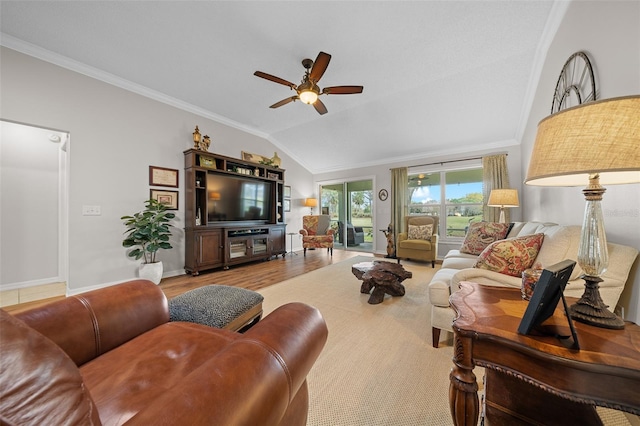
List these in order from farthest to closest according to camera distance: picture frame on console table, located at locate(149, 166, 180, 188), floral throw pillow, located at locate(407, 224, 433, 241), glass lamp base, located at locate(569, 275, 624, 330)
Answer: floral throw pillow, located at locate(407, 224, 433, 241) < picture frame on console table, located at locate(149, 166, 180, 188) < glass lamp base, located at locate(569, 275, 624, 330)

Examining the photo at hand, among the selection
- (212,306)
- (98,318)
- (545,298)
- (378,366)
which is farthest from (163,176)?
(545,298)

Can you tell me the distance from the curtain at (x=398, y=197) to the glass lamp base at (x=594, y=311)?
450 cm

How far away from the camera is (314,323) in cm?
78

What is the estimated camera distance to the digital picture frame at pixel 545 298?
0.67m

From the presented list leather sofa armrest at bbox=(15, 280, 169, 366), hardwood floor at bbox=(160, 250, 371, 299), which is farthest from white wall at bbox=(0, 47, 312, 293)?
leather sofa armrest at bbox=(15, 280, 169, 366)

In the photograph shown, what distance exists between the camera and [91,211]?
2.89 metres

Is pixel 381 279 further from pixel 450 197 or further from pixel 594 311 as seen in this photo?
pixel 450 197

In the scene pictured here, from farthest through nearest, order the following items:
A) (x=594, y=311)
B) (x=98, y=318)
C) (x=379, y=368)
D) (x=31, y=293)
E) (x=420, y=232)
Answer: (x=420, y=232) < (x=31, y=293) < (x=379, y=368) < (x=98, y=318) < (x=594, y=311)

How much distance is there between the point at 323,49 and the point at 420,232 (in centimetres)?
349

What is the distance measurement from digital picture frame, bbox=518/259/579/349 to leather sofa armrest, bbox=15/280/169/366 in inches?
60.9

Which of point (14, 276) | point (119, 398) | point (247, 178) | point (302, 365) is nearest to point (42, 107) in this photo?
point (14, 276)

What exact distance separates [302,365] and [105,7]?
3491mm

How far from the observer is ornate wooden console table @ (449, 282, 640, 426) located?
59 cm

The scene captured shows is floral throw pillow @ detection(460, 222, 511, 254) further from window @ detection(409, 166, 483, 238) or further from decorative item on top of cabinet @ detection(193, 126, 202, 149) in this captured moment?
decorative item on top of cabinet @ detection(193, 126, 202, 149)
